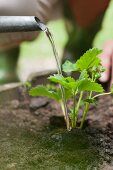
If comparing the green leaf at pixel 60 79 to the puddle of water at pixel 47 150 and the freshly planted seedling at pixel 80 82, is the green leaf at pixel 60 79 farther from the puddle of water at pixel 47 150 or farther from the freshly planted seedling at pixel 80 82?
the puddle of water at pixel 47 150

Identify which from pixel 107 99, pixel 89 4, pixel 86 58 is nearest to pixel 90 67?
pixel 86 58

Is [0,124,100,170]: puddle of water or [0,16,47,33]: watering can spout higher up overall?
[0,16,47,33]: watering can spout

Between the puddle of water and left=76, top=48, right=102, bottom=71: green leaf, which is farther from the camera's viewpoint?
left=76, top=48, right=102, bottom=71: green leaf

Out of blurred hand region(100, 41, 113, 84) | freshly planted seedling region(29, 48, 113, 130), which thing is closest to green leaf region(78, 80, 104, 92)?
freshly planted seedling region(29, 48, 113, 130)

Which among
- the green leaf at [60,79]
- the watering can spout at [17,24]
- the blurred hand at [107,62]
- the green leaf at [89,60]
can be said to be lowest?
the green leaf at [60,79]

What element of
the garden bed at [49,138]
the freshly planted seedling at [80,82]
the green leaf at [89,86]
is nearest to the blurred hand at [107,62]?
the garden bed at [49,138]

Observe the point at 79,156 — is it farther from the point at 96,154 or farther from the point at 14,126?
the point at 14,126

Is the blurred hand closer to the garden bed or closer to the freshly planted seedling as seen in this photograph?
the garden bed
